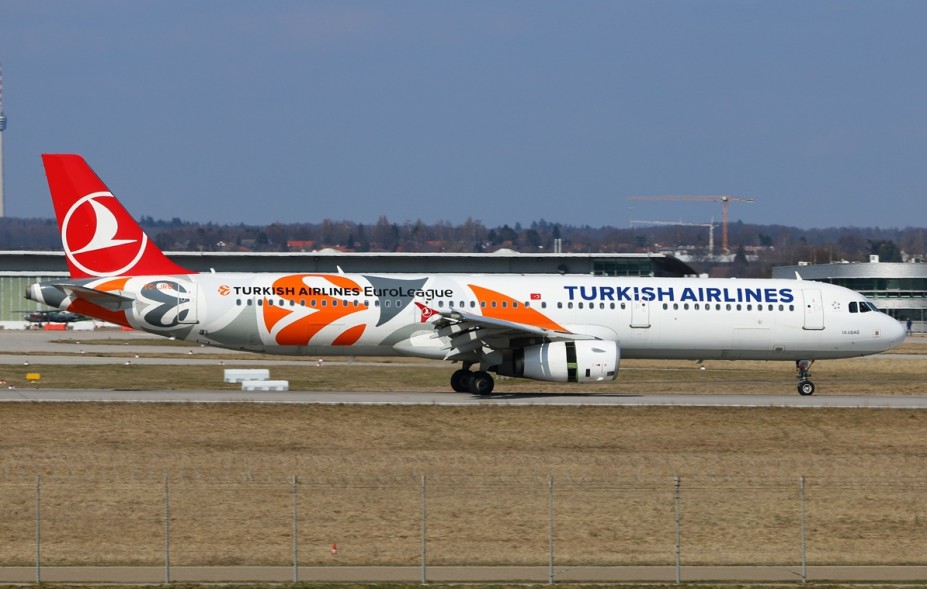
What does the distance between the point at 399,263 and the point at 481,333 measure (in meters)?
58.9

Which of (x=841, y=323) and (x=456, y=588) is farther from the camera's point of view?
(x=841, y=323)

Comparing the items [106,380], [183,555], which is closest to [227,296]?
[106,380]

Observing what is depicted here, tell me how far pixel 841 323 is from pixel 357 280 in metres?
15.8

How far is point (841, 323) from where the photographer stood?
41.4m

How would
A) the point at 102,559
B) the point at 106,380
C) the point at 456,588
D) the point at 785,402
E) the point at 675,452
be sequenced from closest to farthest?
the point at 456,588, the point at 102,559, the point at 675,452, the point at 785,402, the point at 106,380

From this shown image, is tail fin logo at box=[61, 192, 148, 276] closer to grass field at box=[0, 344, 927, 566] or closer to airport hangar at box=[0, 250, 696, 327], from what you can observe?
grass field at box=[0, 344, 927, 566]

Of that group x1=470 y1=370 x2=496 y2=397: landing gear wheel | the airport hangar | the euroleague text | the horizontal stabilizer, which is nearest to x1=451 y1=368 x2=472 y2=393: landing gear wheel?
x1=470 y1=370 x2=496 y2=397: landing gear wheel

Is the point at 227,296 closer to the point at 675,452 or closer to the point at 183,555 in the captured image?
the point at 675,452

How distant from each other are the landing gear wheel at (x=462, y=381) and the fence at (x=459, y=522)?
1349cm

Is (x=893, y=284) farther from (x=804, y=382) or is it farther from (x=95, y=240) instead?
(x=95, y=240)

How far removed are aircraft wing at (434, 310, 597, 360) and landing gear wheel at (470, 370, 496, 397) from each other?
77 cm

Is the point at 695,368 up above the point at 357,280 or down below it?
below

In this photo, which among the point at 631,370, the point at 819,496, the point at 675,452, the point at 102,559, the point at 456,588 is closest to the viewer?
the point at 456,588

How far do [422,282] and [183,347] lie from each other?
3770 centimetres
